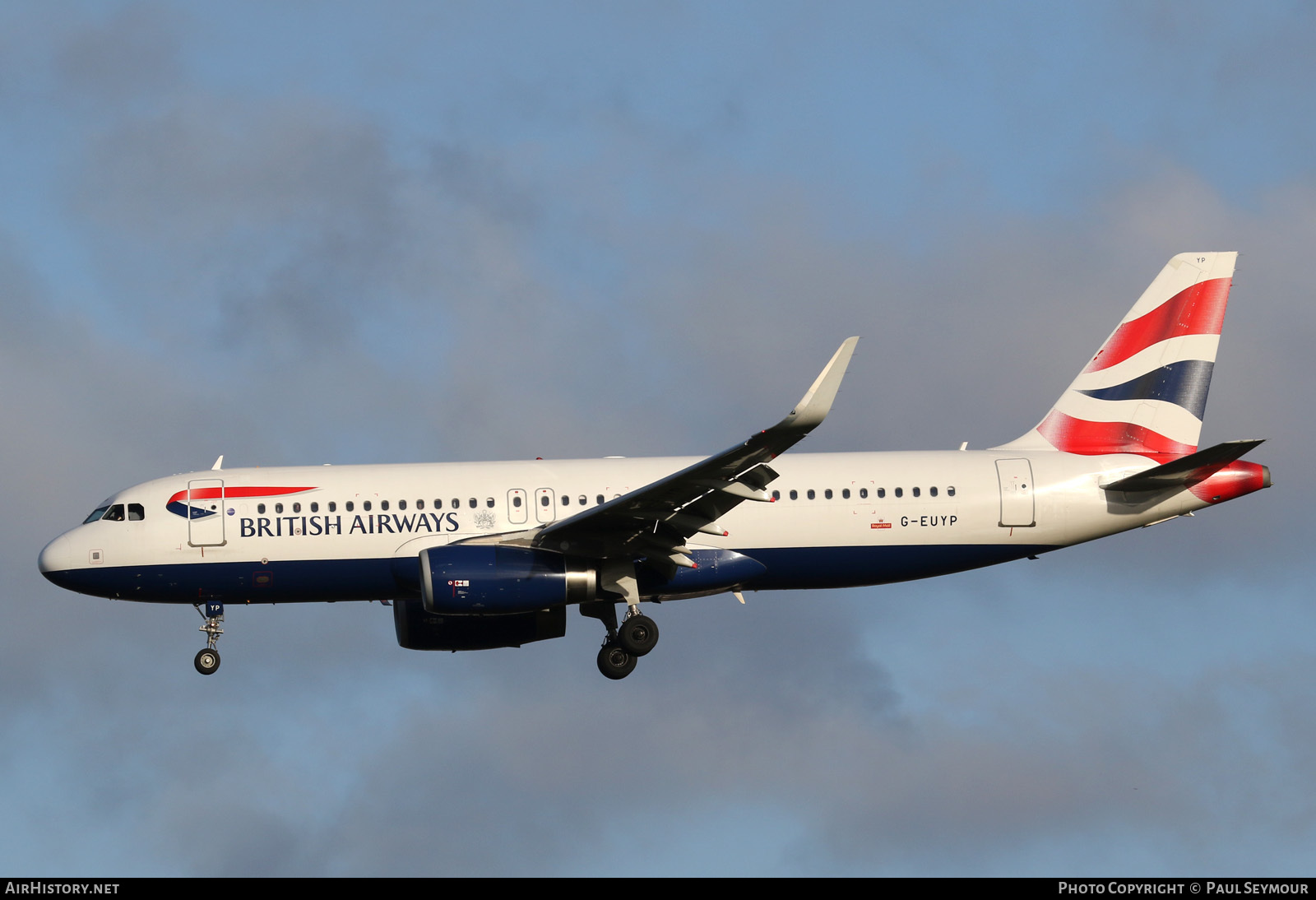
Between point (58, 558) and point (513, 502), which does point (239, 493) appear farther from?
point (513, 502)

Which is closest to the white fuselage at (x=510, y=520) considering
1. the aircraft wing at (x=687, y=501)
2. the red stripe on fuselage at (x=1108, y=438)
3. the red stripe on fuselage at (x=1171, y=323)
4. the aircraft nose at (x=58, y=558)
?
the aircraft nose at (x=58, y=558)

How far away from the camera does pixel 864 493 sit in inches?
1400

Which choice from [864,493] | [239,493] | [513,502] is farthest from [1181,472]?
[239,493]

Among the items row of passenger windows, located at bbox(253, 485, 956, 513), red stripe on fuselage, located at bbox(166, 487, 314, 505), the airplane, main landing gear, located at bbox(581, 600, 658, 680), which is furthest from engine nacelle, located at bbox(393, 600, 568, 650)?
red stripe on fuselage, located at bbox(166, 487, 314, 505)

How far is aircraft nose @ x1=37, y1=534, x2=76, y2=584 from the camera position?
3531cm

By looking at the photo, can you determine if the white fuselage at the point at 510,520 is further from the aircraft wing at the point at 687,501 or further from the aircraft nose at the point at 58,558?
the aircraft wing at the point at 687,501

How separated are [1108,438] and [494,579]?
14.1 metres

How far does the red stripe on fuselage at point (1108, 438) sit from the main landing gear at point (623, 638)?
10.1 meters

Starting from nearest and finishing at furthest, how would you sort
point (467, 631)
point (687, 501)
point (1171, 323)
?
point (687, 501) < point (467, 631) < point (1171, 323)

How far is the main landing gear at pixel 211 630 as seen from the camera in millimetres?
35375

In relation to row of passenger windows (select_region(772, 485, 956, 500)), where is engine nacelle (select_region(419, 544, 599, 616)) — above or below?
below

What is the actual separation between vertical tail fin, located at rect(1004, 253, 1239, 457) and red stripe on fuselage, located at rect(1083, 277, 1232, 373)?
2 cm

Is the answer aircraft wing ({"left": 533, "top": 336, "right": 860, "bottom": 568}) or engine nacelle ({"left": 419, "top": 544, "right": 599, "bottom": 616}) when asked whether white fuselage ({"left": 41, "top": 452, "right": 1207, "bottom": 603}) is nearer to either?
aircraft wing ({"left": 533, "top": 336, "right": 860, "bottom": 568})
